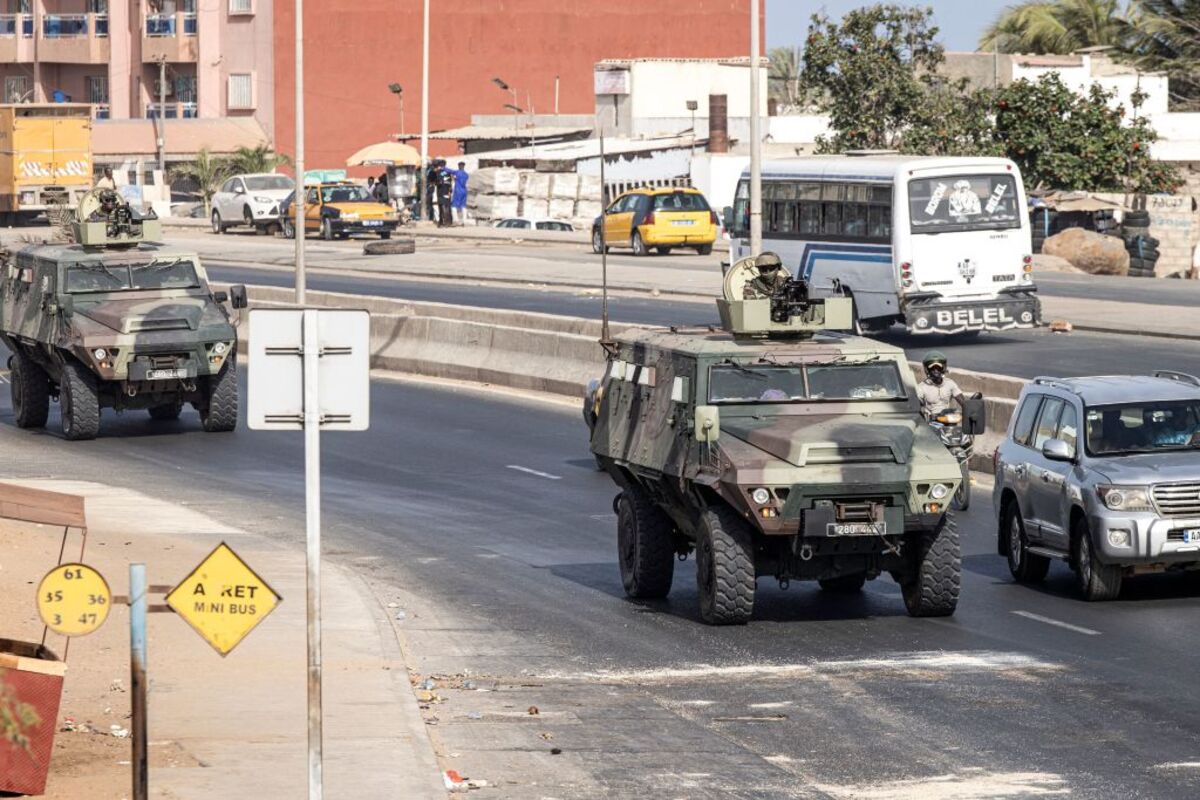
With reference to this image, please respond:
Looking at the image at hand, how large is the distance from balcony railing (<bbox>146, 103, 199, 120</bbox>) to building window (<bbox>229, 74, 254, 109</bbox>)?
2.23 metres

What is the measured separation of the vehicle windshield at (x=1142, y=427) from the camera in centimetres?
1719

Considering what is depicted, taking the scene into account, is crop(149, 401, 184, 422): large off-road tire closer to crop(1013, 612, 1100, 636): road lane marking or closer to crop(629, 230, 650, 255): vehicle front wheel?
crop(1013, 612, 1100, 636): road lane marking

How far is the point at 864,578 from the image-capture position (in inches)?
684

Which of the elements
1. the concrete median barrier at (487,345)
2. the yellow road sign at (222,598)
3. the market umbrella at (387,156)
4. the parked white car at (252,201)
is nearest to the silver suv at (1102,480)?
the yellow road sign at (222,598)

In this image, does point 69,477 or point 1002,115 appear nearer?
point 69,477

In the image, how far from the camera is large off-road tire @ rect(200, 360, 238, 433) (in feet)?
91.5

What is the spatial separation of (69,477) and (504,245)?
36667 mm

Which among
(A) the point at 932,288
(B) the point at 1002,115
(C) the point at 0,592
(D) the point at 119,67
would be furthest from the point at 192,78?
(C) the point at 0,592

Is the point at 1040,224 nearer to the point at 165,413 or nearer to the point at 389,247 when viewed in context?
the point at 389,247

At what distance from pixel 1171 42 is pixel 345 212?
29.8 meters

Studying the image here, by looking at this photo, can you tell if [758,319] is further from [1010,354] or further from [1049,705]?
[1010,354]

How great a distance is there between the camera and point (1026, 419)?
18.6 m

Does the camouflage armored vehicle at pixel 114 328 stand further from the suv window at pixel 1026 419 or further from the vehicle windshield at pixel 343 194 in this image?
the vehicle windshield at pixel 343 194

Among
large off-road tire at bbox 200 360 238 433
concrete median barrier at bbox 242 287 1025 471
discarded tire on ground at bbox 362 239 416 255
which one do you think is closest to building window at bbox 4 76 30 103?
discarded tire on ground at bbox 362 239 416 255
